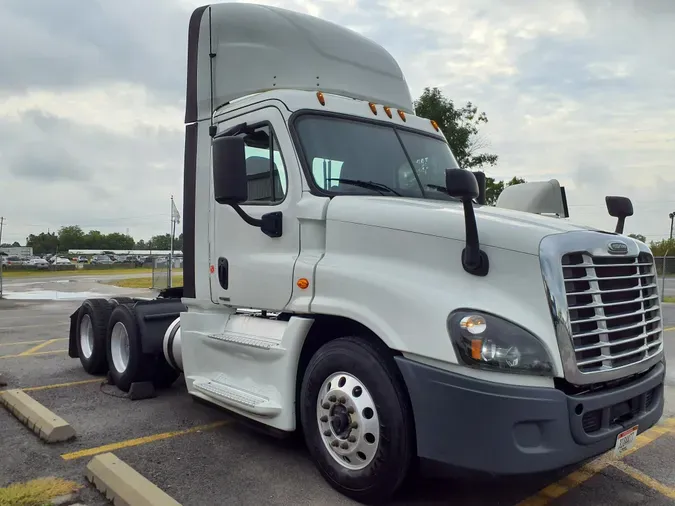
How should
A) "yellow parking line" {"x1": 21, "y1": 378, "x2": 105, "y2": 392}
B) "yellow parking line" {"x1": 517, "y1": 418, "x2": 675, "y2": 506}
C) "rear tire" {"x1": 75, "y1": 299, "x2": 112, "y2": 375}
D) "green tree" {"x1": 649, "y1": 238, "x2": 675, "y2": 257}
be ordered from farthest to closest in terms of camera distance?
"green tree" {"x1": 649, "y1": 238, "x2": 675, "y2": 257}
"rear tire" {"x1": 75, "y1": 299, "x2": 112, "y2": 375}
"yellow parking line" {"x1": 21, "y1": 378, "x2": 105, "y2": 392}
"yellow parking line" {"x1": 517, "y1": 418, "x2": 675, "y2": 506}

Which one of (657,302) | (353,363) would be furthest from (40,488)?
(657,302)

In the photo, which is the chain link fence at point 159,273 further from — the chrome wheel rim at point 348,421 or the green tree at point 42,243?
the green tree at point 42,243

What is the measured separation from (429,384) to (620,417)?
4.05 feet

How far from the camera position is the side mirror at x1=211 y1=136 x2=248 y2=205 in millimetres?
4004

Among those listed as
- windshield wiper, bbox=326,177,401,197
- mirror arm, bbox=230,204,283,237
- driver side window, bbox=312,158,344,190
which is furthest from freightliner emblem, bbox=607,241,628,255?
mirror arm, bbox=230,204,283,237

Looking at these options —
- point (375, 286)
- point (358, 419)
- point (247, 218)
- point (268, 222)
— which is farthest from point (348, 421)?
point (247, 218)

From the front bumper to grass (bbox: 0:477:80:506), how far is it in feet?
7.61

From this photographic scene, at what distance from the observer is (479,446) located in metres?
3.09

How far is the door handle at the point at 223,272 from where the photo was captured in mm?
4875

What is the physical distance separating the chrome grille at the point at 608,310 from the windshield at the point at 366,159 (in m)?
1.49

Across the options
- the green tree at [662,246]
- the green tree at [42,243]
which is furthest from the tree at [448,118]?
the green tree at [42,243]

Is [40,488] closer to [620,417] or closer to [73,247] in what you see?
[620,417]

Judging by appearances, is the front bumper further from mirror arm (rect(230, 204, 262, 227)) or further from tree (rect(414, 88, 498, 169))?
tree (rect(414, 88, 498, 169))

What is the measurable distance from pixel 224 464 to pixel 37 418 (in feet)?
6.29
